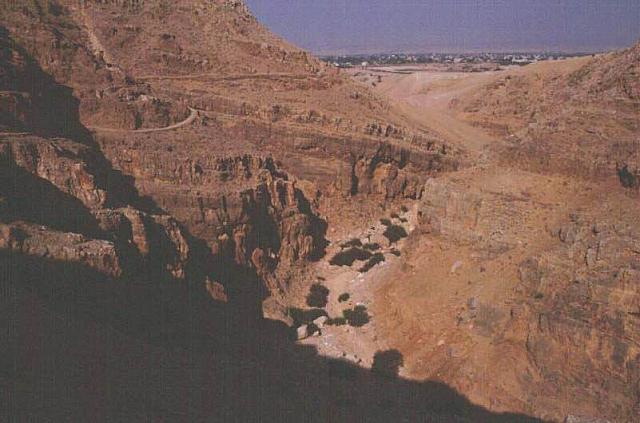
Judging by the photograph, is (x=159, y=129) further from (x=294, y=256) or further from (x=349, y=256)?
(x=349, y=256)

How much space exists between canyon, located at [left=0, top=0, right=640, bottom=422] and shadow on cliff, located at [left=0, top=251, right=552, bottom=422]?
0.22 ft

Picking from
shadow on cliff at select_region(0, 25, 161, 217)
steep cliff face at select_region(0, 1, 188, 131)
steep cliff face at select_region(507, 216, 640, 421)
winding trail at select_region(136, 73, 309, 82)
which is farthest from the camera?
winding trail at select_region(136, 73, 309, 82)

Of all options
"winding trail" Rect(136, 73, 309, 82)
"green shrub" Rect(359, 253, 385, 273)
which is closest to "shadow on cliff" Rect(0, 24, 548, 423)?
"green shrub" Rect(359, 253, 385, 273)

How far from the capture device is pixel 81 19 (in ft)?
133

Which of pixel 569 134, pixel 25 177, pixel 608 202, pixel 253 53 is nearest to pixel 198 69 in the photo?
pixel 253 53

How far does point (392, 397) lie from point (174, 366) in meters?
9.60

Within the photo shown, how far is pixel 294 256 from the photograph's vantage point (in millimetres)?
29234

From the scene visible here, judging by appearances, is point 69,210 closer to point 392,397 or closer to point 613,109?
point 392,397

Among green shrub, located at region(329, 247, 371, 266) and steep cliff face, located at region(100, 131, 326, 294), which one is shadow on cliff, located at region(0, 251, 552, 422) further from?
green shrub, located at region(329, 247, 371, 266)

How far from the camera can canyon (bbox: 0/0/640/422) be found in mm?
13281

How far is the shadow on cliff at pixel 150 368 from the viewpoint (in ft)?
34.2

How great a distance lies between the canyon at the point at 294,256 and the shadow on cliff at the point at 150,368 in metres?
0.07

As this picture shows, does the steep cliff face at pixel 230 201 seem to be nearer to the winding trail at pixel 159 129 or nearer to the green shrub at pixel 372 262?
the winding trail at pixel 159 129

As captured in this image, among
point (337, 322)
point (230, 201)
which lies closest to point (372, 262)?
point (337, 322)
